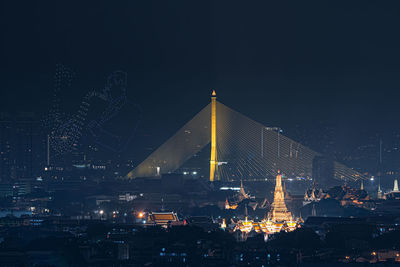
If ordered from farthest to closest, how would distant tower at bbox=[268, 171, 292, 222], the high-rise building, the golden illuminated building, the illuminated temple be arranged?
the high-rise building < distant tower at bbox=[268, 171, 292, 222] < the golden illuminated building < the illuminated temple

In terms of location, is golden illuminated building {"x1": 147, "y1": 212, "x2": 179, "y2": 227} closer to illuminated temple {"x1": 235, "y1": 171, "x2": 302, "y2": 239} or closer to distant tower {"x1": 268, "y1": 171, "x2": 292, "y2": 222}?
illuminated temple {"x1": 235, "y1": 171, "x2": 302, "y2": 239}

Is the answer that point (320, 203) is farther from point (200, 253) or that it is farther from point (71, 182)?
point (200, 253)

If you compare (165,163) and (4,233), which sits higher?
(165,163)

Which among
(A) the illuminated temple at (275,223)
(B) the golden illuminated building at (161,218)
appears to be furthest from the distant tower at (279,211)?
(B) the golden illuminated building at (161,218)

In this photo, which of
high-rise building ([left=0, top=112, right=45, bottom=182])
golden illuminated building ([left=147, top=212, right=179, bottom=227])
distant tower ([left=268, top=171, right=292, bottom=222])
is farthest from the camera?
high-rise building ([left=0, top=112, right=45, bottom=182])

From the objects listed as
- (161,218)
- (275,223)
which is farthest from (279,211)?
(161,218)

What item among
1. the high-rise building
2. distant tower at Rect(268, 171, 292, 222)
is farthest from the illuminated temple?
the high-rise building

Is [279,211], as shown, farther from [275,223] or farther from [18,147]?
[18,147]

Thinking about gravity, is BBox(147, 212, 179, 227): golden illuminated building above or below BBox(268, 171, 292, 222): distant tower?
below

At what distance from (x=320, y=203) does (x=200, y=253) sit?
1584 inches

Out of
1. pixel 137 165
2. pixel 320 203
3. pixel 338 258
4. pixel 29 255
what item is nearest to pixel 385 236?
pixel 338 258

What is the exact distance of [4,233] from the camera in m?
57.1

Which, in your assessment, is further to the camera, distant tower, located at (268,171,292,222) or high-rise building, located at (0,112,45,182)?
high-rise building, located at (0,112,45,182)

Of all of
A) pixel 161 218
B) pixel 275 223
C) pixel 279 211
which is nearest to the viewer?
pixel 275 223
